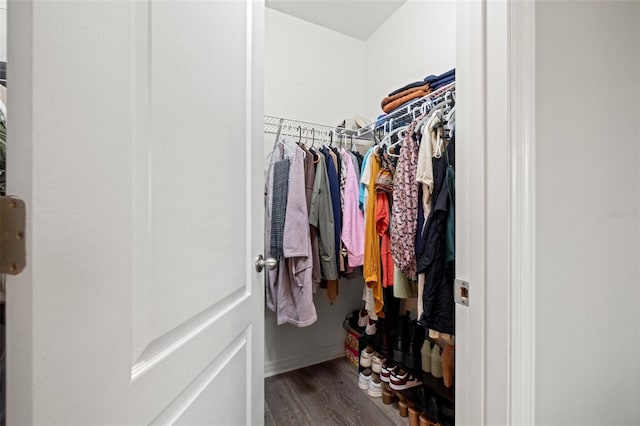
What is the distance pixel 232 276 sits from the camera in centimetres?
68

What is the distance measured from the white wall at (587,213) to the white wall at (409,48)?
77 cm

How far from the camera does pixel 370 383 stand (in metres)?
1.66

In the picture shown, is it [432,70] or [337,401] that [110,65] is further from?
[337,401]

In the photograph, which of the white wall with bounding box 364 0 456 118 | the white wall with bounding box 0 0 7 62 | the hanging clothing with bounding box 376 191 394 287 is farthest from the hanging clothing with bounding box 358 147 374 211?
the white wall with bounding box 0 0 7 62

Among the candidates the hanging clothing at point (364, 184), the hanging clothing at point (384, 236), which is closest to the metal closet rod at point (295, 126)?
the hanging clothing at point (364, 184)

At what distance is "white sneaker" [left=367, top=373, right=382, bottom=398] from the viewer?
1.63 m

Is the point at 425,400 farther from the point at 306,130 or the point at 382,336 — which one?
the point at 306,130

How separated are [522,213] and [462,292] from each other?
23 centimetres

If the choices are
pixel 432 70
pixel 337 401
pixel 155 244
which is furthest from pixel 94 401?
pixel 432 70

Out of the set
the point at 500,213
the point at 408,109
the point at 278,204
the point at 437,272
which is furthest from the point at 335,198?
the point at 500,213

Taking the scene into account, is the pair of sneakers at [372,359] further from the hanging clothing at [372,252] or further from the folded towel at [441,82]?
the folded towel at [441,82]

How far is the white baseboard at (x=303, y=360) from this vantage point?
73.1 inches

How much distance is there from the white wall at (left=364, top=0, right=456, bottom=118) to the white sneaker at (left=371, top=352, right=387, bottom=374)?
171 centimetres

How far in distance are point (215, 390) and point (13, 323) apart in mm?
467
